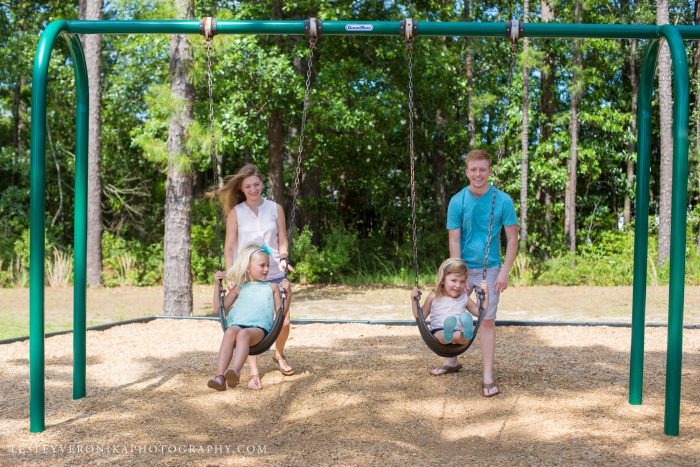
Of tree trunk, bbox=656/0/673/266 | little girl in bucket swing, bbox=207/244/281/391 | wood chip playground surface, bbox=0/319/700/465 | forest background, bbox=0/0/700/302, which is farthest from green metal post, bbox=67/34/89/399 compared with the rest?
tree trunk, bbox=656/0/673/266

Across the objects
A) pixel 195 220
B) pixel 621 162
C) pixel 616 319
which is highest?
pixel 621 162

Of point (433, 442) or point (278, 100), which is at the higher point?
point (278, 100)

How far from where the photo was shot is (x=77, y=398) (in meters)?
4.54

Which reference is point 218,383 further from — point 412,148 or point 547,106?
point 547,106

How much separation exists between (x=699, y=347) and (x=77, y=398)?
4688mm

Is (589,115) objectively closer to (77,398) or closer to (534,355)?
(534,355)

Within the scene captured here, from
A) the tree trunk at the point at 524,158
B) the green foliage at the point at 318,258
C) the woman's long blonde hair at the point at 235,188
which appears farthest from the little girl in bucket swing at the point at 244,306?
the tree trunk at the point at 524,158

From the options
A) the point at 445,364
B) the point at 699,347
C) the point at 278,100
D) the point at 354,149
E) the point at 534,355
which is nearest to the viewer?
the point at 445,364

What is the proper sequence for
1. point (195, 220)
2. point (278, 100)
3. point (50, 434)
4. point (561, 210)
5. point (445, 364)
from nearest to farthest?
1. point (50, 434)
2. point (445, 364)
3. point (278, 100)
4. point (195, 220)
5. point (561, 210)

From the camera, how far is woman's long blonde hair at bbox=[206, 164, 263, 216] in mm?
4723

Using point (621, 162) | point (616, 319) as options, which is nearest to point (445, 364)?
point (616, 319)

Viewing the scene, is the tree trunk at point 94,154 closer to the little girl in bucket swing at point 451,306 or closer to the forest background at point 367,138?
the forest background at point 367,138

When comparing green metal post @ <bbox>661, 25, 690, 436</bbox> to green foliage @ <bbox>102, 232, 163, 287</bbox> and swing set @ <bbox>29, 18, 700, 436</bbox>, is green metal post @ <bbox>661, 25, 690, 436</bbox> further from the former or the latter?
green foliage @ <bbox>102, 232, 163, 287</bbox>

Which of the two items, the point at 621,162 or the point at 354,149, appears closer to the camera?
the point at 354,149
